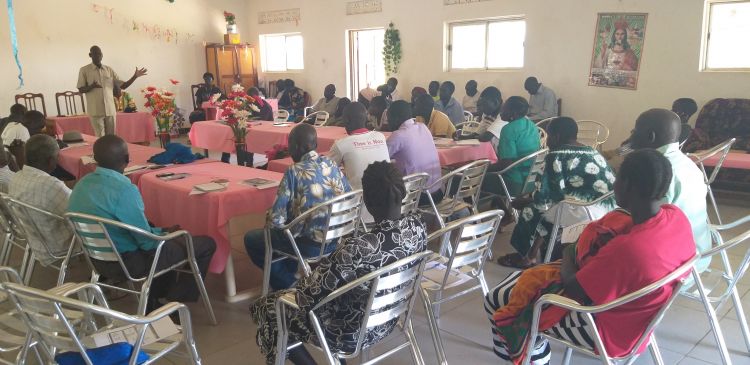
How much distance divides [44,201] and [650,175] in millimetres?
2756

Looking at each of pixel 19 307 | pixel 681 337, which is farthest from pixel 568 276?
pixel 19 307

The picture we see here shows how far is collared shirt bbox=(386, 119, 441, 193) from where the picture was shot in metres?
3.69

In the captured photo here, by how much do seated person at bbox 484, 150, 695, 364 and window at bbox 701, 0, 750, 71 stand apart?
16.7 ft

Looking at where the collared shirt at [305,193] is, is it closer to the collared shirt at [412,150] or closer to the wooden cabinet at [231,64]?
the collared shirt at [412,150]

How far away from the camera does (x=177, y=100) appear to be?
1090cm

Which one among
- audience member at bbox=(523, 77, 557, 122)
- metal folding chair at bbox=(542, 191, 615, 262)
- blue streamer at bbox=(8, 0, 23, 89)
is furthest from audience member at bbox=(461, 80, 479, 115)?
blue streamer at bbox=(8, 0, 23, 89)

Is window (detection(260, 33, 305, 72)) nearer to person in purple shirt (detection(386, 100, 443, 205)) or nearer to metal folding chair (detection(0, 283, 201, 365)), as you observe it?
person in purple shirt (detection(386, 100, 443, 205))

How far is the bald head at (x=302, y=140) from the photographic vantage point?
2.79m

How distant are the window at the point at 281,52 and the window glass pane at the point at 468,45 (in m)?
3.73

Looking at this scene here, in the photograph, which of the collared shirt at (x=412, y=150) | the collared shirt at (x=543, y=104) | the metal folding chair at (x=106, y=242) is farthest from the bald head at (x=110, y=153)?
the collared shirt at (x=543, y=104)

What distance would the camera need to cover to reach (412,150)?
3701 mm

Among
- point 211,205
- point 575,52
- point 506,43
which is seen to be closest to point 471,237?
point 211,205

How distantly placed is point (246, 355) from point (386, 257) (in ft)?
3.95

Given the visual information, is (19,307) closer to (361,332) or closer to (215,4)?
(361,332)
